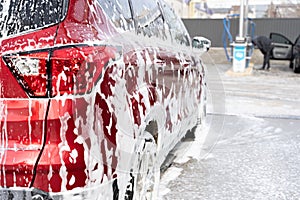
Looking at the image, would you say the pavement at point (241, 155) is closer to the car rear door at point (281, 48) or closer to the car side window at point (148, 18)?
the car side window at point (148, 18)

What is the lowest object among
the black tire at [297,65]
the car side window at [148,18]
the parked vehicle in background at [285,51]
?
the black tire at [297,65]

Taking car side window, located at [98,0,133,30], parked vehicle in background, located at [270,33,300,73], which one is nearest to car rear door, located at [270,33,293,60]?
parked vehicle in background, located at [270,33,300,73]

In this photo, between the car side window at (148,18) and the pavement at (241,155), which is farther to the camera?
the pavement at (241,155)

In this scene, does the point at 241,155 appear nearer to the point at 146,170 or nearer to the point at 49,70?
the point at 146,170

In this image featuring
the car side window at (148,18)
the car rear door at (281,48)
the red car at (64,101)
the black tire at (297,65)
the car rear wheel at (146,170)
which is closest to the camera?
the red car at (64,101)

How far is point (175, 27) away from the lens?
3.85 meters

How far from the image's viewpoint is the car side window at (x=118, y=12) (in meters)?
2.25

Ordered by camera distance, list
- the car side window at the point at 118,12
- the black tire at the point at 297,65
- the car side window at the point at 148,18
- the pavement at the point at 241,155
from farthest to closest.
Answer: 1. the black tire at the point at 297,65
2. the pavement at the point at 241,155
3. the car side window at the point at 148,18
4. the car side window at the point at 118,12

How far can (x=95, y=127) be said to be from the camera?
6.42ft

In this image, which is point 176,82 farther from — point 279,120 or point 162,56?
point 279,120

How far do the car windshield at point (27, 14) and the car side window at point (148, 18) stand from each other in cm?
76

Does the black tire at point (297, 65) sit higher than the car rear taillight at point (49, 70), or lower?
lower

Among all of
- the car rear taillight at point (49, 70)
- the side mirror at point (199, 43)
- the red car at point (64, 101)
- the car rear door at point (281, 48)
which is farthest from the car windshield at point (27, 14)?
the car rear door at point (281, 48)

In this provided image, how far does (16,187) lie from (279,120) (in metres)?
5.28
